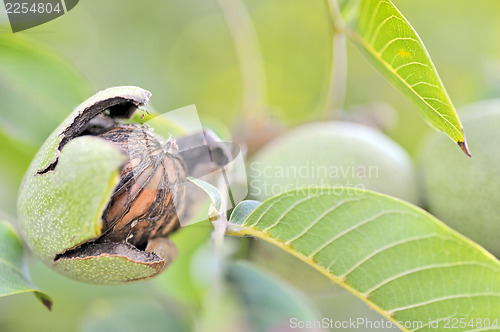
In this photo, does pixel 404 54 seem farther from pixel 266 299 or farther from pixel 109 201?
pixel 266 299

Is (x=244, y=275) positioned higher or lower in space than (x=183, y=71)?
lower

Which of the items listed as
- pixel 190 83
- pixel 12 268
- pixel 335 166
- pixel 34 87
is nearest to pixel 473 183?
pixel 335 166

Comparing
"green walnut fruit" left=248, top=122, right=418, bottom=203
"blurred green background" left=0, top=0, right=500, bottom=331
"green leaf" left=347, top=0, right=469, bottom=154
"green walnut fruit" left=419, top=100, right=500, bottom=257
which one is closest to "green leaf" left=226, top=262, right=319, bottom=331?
"blurred green background" left=0, top=0, right=500, bottom=331

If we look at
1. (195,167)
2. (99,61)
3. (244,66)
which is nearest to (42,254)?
(195,167)

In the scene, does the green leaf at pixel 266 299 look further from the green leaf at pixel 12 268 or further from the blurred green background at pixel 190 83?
the green leaf at pixel 12 268

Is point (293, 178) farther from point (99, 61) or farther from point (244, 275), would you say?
point (99, 61)

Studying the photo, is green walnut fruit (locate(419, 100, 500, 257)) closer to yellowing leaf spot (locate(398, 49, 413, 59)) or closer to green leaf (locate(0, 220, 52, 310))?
yellowing leaf spot (locate(398, 49, 413, 59))
